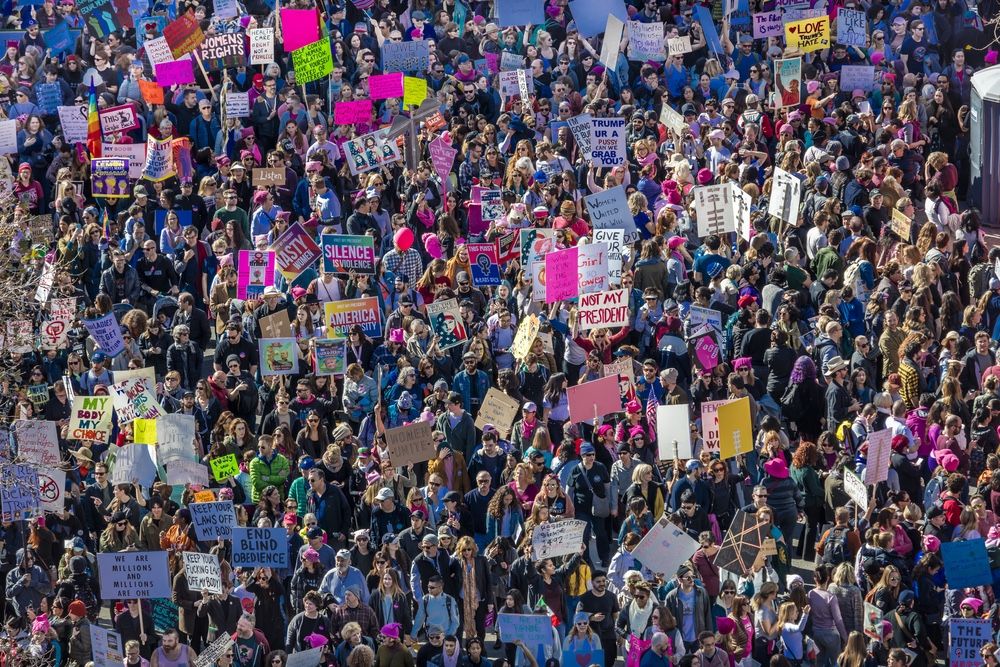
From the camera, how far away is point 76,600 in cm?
1927

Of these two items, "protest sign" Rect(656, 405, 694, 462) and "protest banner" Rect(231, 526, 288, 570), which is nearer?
"protest banner" Rect(231, 526, 288, 570)

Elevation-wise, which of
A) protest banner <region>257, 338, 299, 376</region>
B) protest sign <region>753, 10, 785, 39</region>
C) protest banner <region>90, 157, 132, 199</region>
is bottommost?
protest banner <region>257, 338, 299, 376</region>

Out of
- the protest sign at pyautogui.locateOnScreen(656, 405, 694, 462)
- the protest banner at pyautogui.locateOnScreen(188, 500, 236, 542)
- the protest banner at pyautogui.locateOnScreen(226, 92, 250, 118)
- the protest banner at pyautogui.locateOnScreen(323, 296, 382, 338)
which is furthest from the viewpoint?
the protest banner at pyautogui.locateOnScreen(226, 92, 250, 118)

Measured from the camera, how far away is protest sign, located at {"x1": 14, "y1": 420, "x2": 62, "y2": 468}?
67.7 feet

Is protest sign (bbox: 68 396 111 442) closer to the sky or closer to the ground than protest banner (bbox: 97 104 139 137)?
closer to the ground

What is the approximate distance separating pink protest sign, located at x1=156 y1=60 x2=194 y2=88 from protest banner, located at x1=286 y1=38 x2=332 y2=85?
58.3 inches

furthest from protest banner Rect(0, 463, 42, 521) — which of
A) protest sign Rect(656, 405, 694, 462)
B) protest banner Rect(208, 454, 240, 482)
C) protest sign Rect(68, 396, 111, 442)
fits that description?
protest sign Rect(656, 405, 694, 462)

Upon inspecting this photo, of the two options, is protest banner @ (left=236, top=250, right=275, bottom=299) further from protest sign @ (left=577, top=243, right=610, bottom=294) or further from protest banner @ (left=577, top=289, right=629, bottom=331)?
protest banner @ (left=577, top=289, right=629, bottom=331)

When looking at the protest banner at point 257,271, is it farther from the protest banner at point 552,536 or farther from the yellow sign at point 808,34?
the yellow sign at point 808,34

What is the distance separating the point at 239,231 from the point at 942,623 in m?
10.5

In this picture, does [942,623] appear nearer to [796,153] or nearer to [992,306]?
[992,306]

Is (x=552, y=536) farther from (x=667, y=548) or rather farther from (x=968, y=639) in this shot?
(x=968, y=639)

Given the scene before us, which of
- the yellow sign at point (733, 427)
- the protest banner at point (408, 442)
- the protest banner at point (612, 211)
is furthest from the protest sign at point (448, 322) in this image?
the yellow sign at point (733, 427)

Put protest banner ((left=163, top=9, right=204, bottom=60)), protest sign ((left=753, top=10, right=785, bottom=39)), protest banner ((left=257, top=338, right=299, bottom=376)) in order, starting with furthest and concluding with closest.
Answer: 1. protest sign ((left=753, top=10, right=785, bottom=39))
2. protest banner ((left=163, top=9, right=204, bottom=60))
3. protest banner ((left=257, top=338, right=299, bottom=376))
